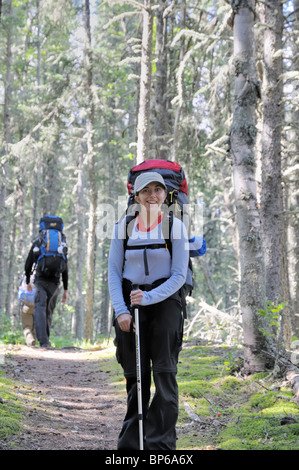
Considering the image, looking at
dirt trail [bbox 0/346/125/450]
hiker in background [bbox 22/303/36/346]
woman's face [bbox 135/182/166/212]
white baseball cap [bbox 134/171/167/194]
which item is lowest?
dirt trail [bbox 0/346/125/450]

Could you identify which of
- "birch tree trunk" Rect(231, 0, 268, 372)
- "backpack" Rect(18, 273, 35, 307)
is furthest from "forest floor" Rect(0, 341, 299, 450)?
"backpack" Rect(18, 273, 35, 307)

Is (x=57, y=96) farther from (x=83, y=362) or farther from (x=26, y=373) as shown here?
(x=26, y=373)

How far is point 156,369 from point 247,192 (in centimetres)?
341

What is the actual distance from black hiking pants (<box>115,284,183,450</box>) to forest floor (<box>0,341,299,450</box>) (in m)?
0.65

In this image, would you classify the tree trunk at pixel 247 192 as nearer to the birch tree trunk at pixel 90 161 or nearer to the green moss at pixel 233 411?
the green moss at pixel 233 411

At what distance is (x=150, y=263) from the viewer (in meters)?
3.61

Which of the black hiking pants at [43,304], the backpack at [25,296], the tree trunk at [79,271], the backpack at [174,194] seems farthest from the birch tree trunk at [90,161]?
the backpack at [174,194]

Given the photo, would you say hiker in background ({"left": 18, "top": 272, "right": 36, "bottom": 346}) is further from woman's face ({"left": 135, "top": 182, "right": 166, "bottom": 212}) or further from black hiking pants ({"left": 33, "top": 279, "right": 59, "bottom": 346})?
woman's face ({"left": 135, "top": 182, "right": 166, "bottom": 212})

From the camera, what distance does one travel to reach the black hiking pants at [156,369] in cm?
345

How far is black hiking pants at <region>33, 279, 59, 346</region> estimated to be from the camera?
31.2 feet

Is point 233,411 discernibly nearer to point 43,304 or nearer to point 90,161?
point 43,304
